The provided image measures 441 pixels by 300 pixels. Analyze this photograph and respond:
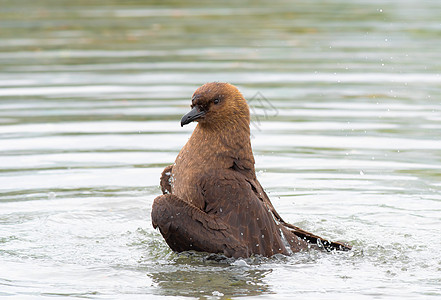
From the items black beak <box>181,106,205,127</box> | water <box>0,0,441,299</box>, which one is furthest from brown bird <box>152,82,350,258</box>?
water <box>0,0,441,299</box>

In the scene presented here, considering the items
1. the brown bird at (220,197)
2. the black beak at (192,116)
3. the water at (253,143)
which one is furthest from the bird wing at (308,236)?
the black beak at (192,116)

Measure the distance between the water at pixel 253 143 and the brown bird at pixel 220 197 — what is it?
0.60 ft

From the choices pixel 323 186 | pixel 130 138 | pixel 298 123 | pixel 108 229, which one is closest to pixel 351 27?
pixel 298 123

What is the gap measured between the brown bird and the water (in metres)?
0.18

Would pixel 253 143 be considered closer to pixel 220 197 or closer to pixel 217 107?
pixel 217 107

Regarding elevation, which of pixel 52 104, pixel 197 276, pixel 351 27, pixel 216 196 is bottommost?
pixel 197 276

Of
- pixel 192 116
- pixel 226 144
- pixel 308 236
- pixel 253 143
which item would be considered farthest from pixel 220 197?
pixel 253 143

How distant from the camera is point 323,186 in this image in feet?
32.0

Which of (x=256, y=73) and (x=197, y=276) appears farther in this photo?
(x=256, y=73)

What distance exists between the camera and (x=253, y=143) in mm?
11562

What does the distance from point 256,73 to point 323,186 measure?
6048mm

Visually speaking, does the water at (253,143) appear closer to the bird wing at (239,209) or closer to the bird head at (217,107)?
the bird wing at (239,209)

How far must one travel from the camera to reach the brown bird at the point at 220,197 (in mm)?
6984

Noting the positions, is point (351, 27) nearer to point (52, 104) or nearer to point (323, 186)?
point (52, 104)
